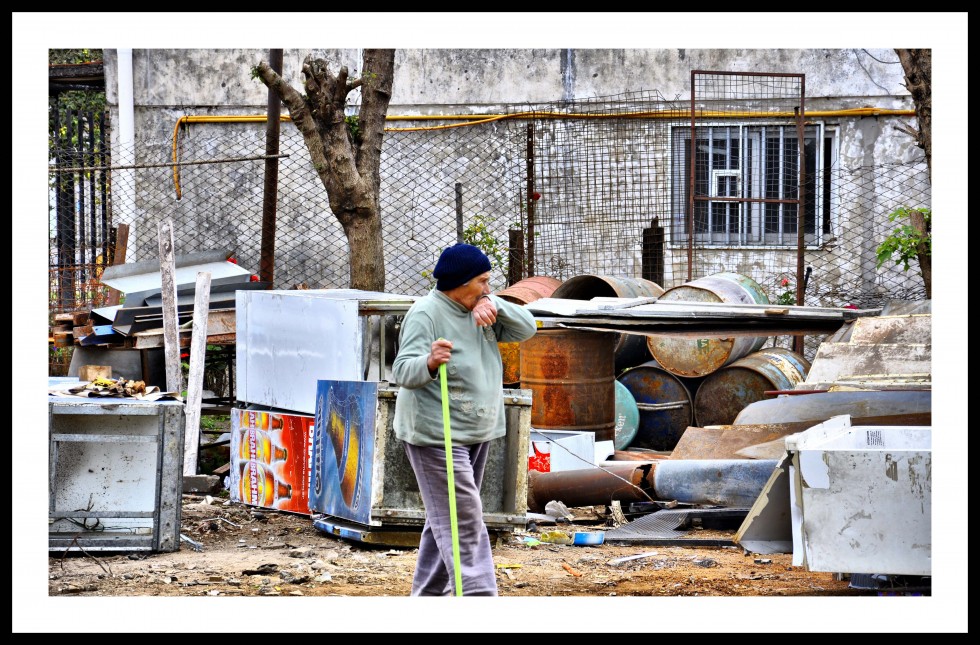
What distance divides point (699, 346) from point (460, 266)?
5441mm

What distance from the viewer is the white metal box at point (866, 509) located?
4.48 m

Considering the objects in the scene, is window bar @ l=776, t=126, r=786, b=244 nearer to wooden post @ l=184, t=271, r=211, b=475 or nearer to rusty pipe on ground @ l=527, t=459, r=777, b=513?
rusty pipe on ground @ l=527, t=459, r=777, b=513

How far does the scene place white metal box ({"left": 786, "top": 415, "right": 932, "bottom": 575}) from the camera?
4.48m

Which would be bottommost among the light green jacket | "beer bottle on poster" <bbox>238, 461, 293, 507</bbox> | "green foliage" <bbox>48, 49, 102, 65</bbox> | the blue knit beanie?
"beer bottle on poster" <bbox>238, 461, 293, 507</bbox>

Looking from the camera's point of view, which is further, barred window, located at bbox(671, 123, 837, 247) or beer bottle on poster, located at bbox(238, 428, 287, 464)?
barred window, located at bbox(671, 123, 837, 247)

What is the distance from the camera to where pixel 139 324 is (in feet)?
28.7

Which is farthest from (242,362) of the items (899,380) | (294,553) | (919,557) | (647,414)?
(919,557)

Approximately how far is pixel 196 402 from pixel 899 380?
191 inches

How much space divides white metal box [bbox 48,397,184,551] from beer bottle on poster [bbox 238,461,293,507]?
1.14 metres

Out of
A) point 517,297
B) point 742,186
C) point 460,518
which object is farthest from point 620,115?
point 460,518

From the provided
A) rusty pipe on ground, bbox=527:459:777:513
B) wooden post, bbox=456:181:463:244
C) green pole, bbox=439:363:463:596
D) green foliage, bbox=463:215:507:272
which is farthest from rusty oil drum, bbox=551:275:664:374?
green pole, bbox=439:363:463:596

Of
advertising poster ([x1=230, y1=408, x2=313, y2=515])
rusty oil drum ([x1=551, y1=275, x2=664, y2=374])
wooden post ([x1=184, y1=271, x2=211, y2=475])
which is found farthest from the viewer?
rusty oil drum ([x1=551, y1=275, x2=664, y2=374])

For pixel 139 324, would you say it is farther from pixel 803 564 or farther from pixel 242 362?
pixel 803 564

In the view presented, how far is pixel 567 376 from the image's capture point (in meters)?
8.48
